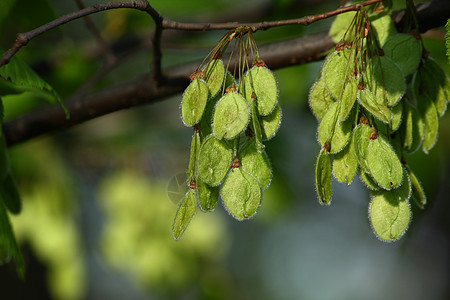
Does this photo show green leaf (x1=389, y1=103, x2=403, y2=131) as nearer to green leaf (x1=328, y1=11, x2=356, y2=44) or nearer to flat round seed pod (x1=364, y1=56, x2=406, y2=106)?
flat round seed pod (x1=364, y1=56, x2=406, y2=106)

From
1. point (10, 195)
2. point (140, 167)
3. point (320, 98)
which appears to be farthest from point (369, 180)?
point (140, 167)

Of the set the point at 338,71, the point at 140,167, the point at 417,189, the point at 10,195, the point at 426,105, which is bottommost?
the point at 140,167

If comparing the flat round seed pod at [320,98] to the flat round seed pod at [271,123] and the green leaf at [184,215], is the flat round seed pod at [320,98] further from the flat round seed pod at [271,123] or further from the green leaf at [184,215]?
the green leaf at [184,215]

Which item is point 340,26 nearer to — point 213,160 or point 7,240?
point 213,160

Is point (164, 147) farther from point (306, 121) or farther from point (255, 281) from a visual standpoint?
point (255, 281)

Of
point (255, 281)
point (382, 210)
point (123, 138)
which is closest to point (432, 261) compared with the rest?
point (255, 281)

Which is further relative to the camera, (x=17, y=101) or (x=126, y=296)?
(x=126, y=296)

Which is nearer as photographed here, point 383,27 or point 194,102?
point 194,102
